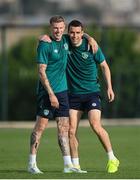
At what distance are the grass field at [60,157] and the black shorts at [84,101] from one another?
994 millimetres

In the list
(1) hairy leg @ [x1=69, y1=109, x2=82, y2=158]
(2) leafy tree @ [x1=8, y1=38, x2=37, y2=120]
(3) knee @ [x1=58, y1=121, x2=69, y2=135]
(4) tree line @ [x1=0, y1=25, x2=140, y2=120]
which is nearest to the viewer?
(3) knee @ [x1=58, y1=121, x2=69, y2=135]

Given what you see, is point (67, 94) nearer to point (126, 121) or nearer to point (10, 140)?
point (10, 140)

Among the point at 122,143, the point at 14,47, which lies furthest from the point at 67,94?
the point at 14,47

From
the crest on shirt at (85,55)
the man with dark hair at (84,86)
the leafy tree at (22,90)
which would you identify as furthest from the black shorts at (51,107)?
the leafy tree at (22,90)

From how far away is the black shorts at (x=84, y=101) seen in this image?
14961 millimetres

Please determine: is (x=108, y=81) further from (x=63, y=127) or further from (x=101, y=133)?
(x=63, y=127)

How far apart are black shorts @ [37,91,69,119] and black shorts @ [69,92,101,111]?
386 mm

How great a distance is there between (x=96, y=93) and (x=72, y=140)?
801 mm

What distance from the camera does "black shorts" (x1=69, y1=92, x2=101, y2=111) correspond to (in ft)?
49.1

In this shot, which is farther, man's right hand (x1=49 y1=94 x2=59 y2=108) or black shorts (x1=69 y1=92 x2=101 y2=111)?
black shorts (x1=69 y1=92 x2=101 y2=111)

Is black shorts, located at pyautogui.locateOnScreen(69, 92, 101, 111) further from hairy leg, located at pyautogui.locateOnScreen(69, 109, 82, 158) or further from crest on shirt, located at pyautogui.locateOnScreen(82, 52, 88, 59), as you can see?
crest on shirt, located at pyautogui.locateOnScreen(82, 52, 88, 59)

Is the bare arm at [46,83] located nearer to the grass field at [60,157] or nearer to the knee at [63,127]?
the knee at [63,127]

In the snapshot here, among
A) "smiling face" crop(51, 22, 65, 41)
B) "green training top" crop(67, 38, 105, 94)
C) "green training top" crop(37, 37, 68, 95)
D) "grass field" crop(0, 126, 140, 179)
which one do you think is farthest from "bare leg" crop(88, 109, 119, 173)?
"smiling face" crop(51, 22, 65, 41)

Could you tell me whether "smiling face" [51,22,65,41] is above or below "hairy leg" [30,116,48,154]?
above
